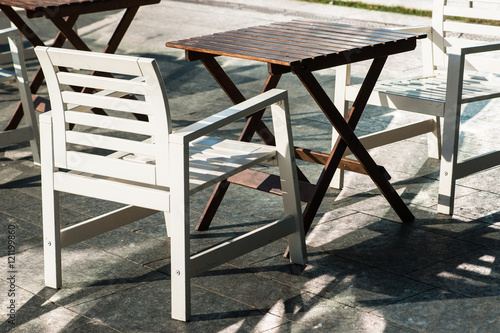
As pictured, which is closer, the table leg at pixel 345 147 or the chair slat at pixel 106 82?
the chair slat at pixel 106 82

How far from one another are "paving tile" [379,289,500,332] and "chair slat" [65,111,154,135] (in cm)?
111

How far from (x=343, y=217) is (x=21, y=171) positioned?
1985 millimetres

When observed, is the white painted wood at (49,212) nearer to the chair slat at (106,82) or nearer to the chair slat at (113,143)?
the chair slat at (113,143)

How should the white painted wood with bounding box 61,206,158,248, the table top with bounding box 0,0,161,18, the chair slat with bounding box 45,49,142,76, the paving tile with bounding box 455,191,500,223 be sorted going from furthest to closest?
1. the table top with bounding box 0,0,161,18
2. the paving tile with bounding box 455,191,500,223
3. the white painted wood with bounding box 61,206,158,248
4. the chair slat with bounding box 45,49,142,76

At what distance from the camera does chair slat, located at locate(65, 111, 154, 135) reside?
2.84m

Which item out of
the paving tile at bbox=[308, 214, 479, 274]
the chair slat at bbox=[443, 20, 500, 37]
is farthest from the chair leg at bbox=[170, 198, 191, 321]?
the chair slat at bbox=[443, 20, 500, 37]

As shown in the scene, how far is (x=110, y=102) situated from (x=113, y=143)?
0.56 feet

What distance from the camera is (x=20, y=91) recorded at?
469 cm

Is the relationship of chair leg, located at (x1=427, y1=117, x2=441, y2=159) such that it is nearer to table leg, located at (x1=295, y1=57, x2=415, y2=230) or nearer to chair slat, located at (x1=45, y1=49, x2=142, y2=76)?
table leg, located at (x1=295, y1=57, x2=415, y2=230)

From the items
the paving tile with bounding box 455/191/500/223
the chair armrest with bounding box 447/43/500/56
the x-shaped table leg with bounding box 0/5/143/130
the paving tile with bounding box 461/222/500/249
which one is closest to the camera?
the paving tile with bounding box 461/222/500/249

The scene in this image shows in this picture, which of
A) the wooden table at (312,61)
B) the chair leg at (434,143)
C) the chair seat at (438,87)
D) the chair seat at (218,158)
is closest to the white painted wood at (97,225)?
the chair seat at (218,158)

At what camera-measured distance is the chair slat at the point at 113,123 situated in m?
2.84

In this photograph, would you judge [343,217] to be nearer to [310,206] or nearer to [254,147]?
[310,206]

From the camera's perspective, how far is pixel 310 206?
11.5 feet
